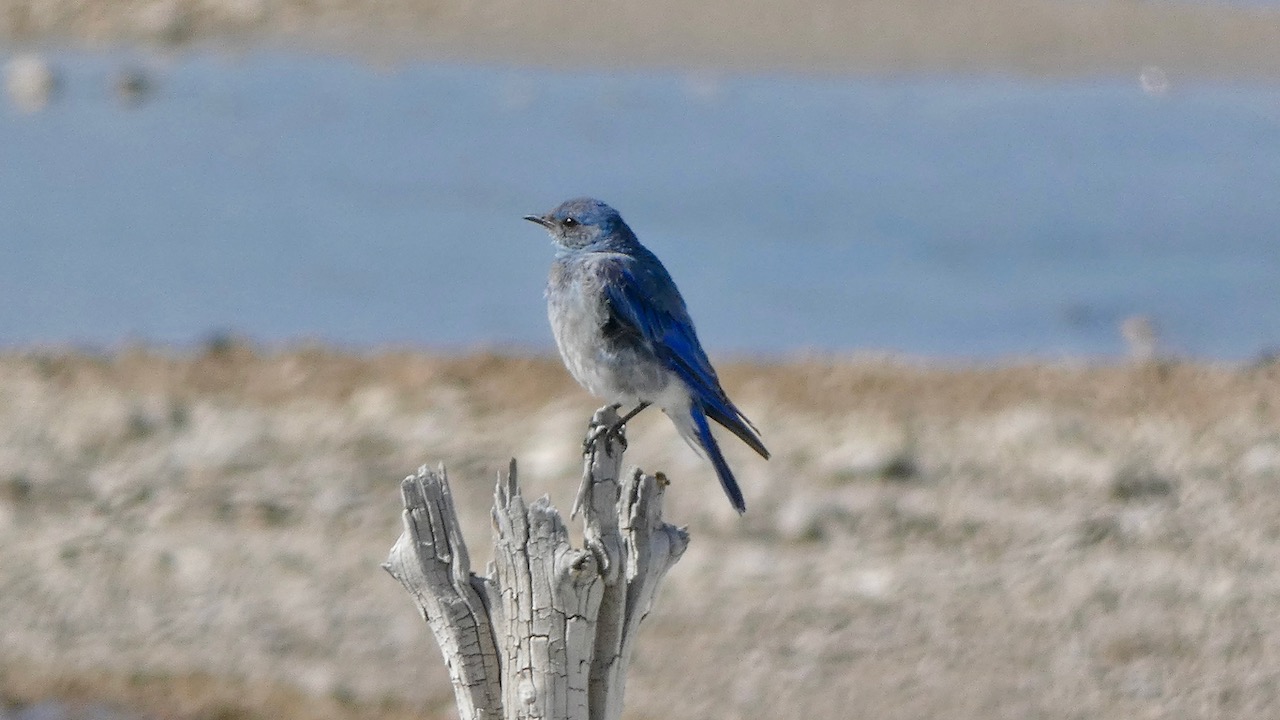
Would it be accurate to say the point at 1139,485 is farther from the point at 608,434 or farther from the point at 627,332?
the point at 608,434

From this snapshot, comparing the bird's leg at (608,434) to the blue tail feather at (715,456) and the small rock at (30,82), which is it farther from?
the small rock at (30,82)

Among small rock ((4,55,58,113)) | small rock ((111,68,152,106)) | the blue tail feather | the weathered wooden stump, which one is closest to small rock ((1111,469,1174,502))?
the blue tail feather

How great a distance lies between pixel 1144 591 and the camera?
12.0m

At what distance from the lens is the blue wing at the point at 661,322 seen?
8367 millimetres

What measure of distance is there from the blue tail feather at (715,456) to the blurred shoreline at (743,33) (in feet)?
56.7

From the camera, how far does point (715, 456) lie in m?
8.19

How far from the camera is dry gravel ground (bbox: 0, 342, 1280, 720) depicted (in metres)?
11.2

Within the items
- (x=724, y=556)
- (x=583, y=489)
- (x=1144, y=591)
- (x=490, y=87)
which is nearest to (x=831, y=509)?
(x=724, y=556)

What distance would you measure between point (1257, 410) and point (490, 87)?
12583 millimetres

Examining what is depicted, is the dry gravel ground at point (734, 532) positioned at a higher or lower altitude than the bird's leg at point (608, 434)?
higher

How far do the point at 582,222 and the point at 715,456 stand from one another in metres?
1.10

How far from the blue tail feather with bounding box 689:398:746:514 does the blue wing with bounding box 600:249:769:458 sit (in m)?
0.01

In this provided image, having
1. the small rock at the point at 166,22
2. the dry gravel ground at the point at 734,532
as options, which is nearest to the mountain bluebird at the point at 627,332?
the dry gravel ground at the point at 734,532

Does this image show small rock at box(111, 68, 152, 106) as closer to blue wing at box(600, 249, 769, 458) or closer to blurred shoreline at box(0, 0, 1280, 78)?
blurred shoreline at box(0, 0, 1280, 78)
